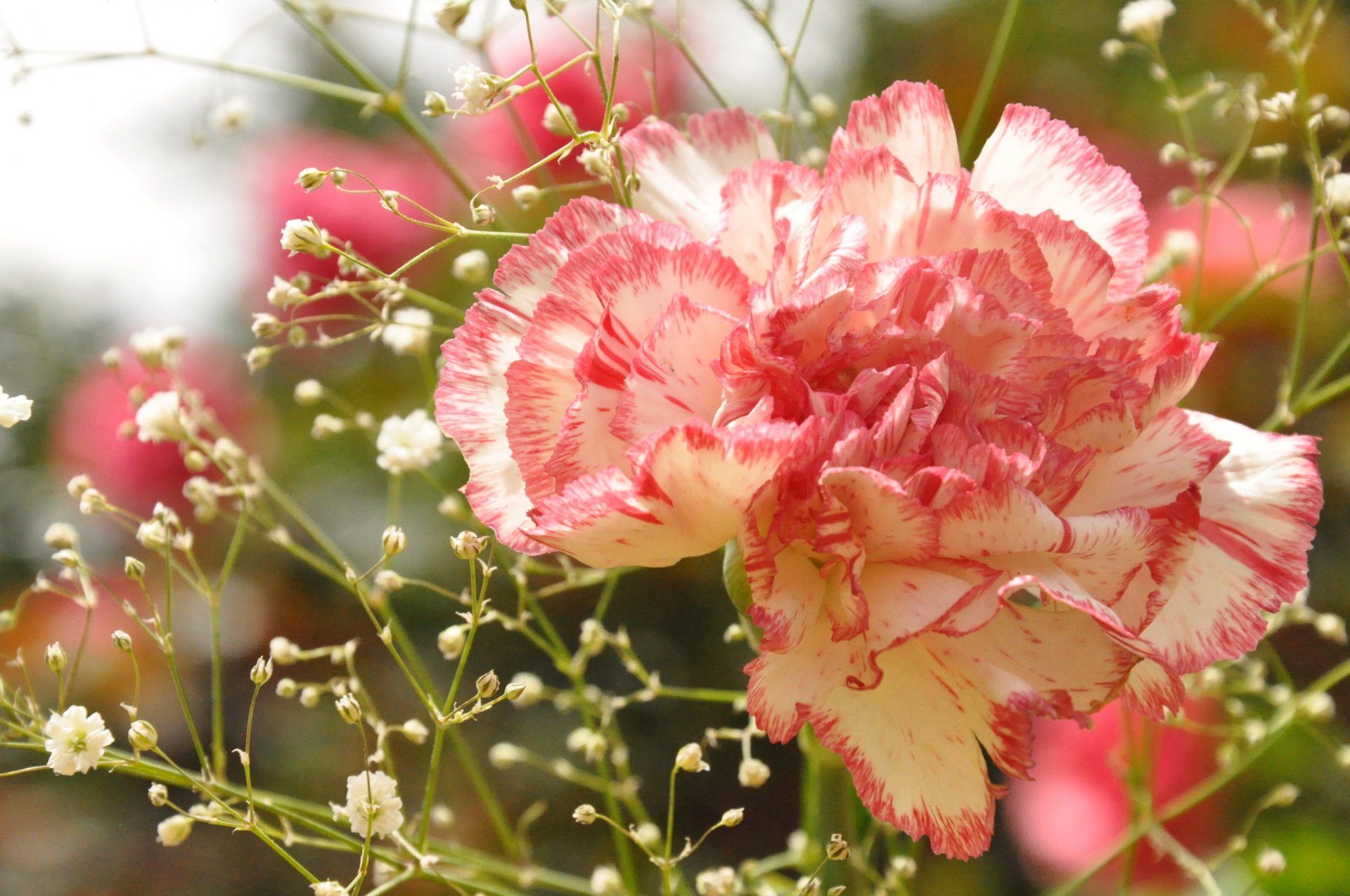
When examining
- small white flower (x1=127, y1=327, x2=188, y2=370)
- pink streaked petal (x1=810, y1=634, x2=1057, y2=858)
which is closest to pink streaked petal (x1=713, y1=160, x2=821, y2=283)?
pink streaked petal (x1=810, y1=634, x2=1057, y2=858)

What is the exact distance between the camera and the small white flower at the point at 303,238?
28 centimetres

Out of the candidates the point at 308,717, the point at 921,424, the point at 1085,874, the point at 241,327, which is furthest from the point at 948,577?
the point at 241,327

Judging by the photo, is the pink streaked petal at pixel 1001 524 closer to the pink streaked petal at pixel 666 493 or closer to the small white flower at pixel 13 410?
the pink streaked petal at pixel 666 493

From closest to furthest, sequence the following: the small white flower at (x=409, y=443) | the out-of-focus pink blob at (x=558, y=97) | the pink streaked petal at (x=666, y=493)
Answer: the pink streaked petal at (x=666, y=493), the small white flower at (x=409, y=443), the out-of-focus pink blob at (x=558, y=97)

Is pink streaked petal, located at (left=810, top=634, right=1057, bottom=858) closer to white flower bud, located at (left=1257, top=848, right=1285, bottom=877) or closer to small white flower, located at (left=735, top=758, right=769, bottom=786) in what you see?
small white flower, located at (left=735, top=758, right=769, bottom=786)

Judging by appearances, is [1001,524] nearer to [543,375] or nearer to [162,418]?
[543,375]

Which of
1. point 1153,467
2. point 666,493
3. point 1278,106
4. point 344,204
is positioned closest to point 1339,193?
point 1278,106

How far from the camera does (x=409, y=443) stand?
353 millimetres

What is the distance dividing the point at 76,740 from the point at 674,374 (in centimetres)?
16

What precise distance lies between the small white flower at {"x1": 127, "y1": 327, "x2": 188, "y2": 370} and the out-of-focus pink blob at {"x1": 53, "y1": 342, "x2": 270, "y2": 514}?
1.35ft

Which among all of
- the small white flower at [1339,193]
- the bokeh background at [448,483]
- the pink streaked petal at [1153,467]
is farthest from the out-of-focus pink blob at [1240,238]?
the pink streaked petal at [1153,467]

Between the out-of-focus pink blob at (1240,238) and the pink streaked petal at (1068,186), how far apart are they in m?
0.53

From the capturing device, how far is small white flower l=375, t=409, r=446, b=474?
1.13ft

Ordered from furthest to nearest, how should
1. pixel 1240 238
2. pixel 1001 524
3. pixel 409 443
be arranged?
pixel 1240 238, pixel 409 443, pixel 1001 524
